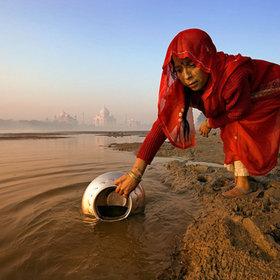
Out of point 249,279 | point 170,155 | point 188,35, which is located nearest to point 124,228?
point 249,279

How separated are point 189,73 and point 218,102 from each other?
42 cm

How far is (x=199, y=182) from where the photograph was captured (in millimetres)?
5246

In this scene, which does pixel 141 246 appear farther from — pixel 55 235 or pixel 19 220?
pixel 19 220

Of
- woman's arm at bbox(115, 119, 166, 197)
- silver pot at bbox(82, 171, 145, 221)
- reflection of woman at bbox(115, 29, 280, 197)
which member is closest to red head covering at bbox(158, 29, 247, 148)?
reflection of woman at bbox(115, 29, 280, 197)

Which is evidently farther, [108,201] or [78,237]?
[108,201]

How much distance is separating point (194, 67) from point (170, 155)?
895 centimetres

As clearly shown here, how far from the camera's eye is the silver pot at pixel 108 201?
3410mm

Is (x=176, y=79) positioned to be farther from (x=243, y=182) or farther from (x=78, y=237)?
(x=78, y=237)

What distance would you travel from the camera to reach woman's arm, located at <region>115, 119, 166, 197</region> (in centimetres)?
269

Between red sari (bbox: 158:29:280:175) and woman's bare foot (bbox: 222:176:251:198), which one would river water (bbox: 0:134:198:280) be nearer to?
woman's bare foot (bbox: 222:176:251:198)

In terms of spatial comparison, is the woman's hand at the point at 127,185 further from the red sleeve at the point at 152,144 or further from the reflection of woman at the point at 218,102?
the red sleeve at the point at 152,144

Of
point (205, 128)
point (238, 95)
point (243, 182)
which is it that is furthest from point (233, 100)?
point (243, 182)

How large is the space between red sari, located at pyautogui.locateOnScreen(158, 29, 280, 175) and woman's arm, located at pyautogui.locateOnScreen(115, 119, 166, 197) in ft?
0.34

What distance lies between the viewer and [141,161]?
8.84ft
